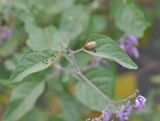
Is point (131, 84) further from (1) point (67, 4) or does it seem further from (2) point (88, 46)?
(2) point (88, 46)

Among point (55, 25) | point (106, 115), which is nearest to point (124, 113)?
point (106, 115)

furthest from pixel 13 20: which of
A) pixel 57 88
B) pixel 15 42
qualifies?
pixel 57 88

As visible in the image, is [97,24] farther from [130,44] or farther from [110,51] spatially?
[110,51]

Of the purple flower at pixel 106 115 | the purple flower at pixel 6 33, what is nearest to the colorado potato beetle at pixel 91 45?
the purple flower at pixel 106 115

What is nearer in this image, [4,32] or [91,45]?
[91,45]

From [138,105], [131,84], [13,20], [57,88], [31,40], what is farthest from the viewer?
[131,84]

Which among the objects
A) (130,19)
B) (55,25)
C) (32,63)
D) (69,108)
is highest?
(32,63)
